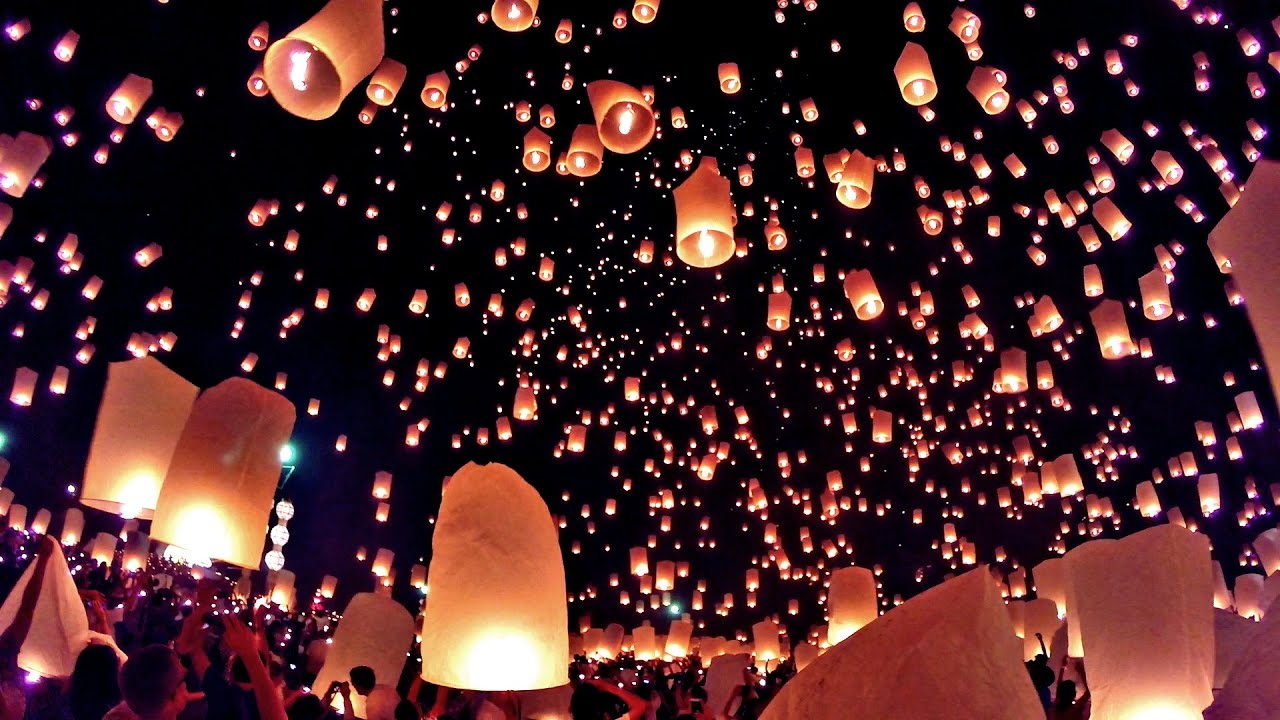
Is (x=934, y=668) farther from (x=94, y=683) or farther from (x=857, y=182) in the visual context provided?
(x=857, y=182)

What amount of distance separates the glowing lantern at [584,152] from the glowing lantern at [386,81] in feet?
5.06

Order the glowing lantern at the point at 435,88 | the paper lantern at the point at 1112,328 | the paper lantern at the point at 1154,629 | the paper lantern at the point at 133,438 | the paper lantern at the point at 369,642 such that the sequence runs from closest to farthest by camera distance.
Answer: the paper lantern at the point at 1154,629 < the paper lantern at the point at 133,438 < the paper lantern at the point at 369,642 < the glowing lantern at the point at 435,88 < the paper lantern at the point at 1112,328

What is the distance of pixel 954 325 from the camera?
1477 cm

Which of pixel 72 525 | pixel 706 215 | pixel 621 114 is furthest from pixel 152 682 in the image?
pixel 72 525

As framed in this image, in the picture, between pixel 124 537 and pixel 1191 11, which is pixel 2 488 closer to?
pixel 124 537

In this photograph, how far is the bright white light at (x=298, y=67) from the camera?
3.19m

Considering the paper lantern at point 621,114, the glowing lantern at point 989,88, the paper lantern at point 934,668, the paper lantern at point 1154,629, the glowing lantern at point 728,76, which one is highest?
the glowing lantern at point 728,76

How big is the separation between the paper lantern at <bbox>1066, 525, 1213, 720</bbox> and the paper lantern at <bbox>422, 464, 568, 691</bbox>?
8.41 ft

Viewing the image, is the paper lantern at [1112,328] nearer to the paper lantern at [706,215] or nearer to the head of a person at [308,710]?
the paper lantern at [706,215]

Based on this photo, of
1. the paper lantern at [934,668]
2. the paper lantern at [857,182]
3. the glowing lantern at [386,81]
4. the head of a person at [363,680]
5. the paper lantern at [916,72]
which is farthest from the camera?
the glowing lantern at [386,81]

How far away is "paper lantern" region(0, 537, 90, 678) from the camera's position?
364 cm

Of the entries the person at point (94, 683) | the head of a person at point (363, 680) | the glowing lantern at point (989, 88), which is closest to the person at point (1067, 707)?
the head of a person at point (363, 680)

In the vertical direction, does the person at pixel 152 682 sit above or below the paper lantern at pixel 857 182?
below

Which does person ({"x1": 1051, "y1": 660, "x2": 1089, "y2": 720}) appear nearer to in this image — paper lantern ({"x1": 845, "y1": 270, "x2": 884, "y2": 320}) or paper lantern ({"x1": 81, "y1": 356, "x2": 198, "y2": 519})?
paper lantern ({"x1": 845, "y1": 270, "x2": 884, "y2": 320})
